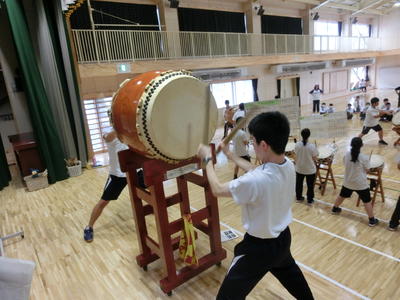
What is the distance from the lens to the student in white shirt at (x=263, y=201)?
1.48 m

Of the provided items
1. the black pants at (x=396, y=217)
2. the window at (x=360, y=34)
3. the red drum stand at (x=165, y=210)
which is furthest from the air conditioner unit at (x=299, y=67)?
the red drum stand at (x=165, y=210)

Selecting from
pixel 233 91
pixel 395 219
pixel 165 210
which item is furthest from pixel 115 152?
pixel 233 91

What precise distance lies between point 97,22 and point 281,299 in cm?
899

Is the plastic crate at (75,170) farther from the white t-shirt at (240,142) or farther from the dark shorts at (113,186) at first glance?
the white t-shirt at (240,142)

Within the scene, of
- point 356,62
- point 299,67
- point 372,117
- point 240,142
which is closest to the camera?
point 240,142

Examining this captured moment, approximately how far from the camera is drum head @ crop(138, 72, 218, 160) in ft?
6.53

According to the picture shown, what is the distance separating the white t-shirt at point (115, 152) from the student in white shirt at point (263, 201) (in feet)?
5.71

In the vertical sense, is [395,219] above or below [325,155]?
below

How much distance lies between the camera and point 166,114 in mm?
2041

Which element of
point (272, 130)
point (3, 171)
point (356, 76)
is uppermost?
point (356, 76)

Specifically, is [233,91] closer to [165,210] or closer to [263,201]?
[165,210]

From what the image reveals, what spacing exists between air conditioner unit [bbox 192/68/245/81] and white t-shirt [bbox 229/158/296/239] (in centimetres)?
937

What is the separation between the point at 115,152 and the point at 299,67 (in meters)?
13.1

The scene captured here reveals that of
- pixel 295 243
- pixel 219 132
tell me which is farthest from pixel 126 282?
pixel 219 132
